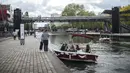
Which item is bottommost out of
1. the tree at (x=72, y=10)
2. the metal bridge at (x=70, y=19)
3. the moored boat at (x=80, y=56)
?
the moored boat at (x=80, y=56)

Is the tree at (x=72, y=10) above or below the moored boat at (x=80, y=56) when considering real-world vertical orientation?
above

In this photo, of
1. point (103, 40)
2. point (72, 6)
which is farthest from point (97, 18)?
point (103, 40)

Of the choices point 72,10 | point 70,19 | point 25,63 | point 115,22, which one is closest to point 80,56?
point 25,63

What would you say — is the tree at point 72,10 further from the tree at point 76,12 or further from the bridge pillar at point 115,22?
the bridge pillar at point 115,22

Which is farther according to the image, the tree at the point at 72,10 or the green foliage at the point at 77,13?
the tree at the point at 72,10

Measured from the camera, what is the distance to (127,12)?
118m

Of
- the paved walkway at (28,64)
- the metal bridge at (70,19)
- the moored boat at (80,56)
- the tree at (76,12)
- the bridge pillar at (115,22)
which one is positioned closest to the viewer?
the paved walkway at (28,64)

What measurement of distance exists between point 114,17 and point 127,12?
15936 millimetres

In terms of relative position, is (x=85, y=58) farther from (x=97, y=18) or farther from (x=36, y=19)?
(x=36, y=19)

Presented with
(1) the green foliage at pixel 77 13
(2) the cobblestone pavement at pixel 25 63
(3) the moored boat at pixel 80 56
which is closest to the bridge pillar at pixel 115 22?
(1) the green foliage at pixel 77 13

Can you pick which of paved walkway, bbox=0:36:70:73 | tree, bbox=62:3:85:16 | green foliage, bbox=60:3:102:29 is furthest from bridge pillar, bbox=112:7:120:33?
paved walkway, bbox=0:36:70:73

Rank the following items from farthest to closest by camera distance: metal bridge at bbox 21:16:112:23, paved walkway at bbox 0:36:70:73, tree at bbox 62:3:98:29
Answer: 1. tree at bbox 62:3:98:29
2. metal bridge at bbox 21:16:112:23
3. paved walkway at bbox 0:36:70:73

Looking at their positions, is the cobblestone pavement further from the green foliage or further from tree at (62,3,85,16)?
tree at (62,3,85,16)

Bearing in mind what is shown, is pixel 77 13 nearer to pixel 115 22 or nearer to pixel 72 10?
pixel 72 10
